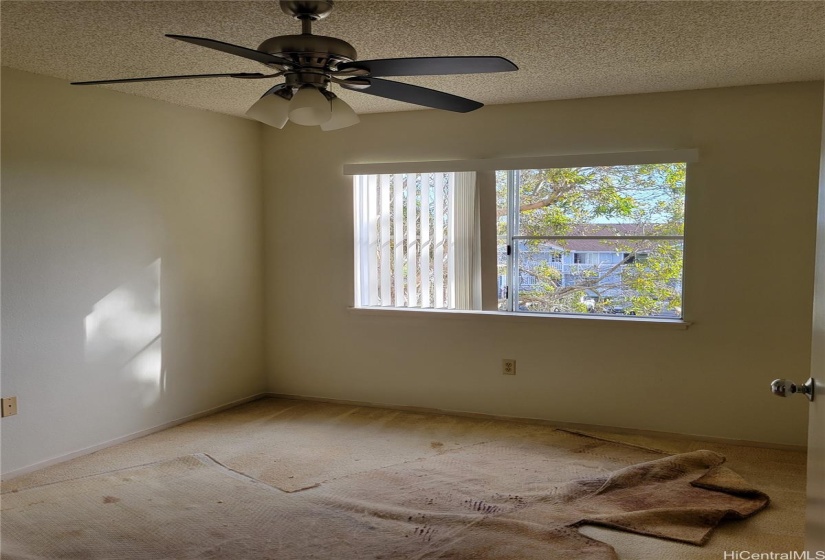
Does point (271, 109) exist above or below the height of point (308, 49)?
below

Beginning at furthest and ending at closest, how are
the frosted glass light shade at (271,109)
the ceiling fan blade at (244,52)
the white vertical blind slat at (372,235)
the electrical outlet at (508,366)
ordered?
the white vertical blind slat at (372,235) < the electrical outlet at (508,366) < the frosted glass light shade at (271,109) < the ceiling fan blade at (244,52)

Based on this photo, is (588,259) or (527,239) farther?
(527,239)

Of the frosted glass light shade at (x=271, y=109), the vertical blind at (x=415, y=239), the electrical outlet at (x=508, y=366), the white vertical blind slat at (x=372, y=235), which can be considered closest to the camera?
the frosted glass light shade at (x=271, y=109)

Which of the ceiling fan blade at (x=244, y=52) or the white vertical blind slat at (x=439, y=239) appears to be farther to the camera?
the white vertical blind slat at (x=439, y=239)

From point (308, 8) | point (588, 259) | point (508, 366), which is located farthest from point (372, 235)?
point (308, 8)

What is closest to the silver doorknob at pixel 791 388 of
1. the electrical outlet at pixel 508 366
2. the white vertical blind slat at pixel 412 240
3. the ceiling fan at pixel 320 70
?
the ceiling fan at pixel 320 70

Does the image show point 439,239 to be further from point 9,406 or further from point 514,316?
point 9,406

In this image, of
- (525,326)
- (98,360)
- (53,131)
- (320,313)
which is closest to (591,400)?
(525,326)

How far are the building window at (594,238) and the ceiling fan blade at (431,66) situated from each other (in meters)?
2.26

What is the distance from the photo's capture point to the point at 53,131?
11.5 feet

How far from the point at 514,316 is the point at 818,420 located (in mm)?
2787

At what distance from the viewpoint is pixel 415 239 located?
460 centimetres

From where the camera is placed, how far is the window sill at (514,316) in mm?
3996

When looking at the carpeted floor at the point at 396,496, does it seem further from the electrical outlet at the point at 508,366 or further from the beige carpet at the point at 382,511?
the electrical outlet at the point at 508,366
